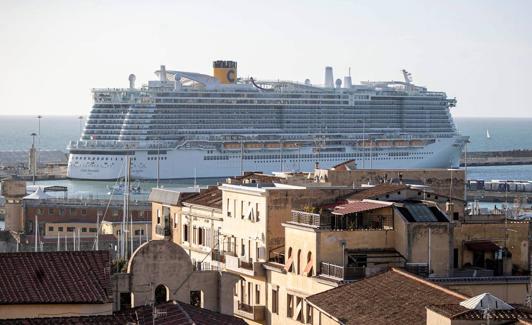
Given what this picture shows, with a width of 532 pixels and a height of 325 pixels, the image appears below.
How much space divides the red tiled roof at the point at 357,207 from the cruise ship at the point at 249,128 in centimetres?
10853

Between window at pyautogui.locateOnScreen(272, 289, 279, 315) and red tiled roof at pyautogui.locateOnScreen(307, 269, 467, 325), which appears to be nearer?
red tiled roof at pyautogui.locateOnScreen(307, 269, 467, 325)

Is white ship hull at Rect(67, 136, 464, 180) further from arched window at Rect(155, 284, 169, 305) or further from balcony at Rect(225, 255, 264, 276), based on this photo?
arched window at Rect(155, 284, 169, 305)

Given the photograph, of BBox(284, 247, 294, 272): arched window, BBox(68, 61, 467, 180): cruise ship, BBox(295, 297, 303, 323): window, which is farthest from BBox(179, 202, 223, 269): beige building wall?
BBox(68, 61, 467, 180): cruise ship

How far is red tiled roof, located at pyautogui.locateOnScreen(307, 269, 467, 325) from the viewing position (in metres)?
23.6

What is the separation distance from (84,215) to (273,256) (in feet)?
160

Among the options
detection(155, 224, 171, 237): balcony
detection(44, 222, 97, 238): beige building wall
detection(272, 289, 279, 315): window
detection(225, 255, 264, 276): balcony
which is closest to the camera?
detection(272, 289, 279, 315): window

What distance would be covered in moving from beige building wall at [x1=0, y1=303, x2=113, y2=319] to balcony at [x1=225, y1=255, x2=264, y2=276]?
9.17 metres

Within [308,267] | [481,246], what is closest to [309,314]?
[308,267]

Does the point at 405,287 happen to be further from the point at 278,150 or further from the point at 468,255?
the point at 278,150

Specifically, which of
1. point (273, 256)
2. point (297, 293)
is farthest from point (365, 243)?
point (273, 256)

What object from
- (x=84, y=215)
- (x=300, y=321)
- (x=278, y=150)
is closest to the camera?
(x=300, y=321)

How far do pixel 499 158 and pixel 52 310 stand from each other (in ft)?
562

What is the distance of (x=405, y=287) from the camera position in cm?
2533

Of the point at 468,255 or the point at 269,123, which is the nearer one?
the point at 468,255
